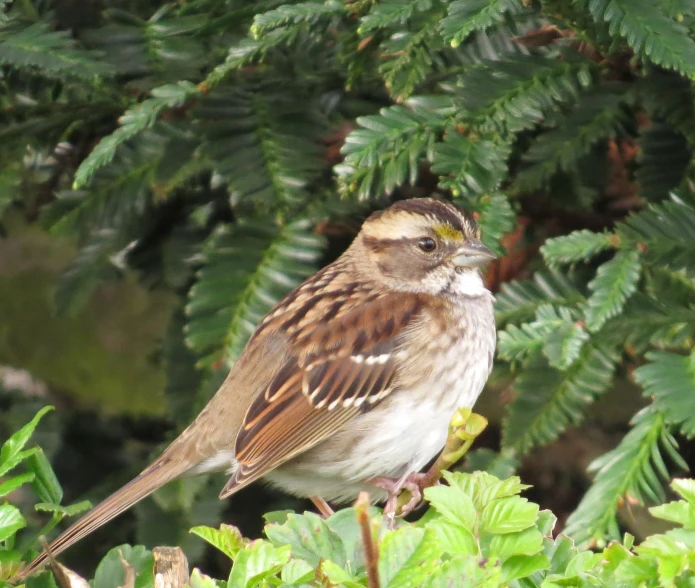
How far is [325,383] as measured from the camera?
111 inches

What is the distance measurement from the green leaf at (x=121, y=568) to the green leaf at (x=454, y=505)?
0.48 meters

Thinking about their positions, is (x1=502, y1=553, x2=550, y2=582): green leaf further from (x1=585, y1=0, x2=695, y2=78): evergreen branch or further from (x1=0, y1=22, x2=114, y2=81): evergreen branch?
(x1=0, y1=22, x2=114, y2=81): evergreen branch

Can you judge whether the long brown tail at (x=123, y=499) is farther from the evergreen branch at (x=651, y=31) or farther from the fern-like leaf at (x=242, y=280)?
the evergreen branch at (x=651, y=31)

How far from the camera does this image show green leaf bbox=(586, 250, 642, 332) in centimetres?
251

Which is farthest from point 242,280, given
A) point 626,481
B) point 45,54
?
point 626,481

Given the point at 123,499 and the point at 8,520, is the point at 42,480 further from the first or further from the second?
the point at 123,499

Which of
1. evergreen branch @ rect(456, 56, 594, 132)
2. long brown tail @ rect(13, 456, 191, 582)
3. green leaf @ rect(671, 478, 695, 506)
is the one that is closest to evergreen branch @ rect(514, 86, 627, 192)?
evergreen branch @ rect(456, 56, 594, 132)

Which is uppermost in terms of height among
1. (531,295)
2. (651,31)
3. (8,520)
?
(651,31)

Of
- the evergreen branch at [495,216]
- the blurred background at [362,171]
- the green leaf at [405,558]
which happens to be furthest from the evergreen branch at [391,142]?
the green leaf at [405,558]

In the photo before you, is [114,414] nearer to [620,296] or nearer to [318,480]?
[318,480]

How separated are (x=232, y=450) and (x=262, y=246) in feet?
1.71

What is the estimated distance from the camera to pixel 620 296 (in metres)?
2.53

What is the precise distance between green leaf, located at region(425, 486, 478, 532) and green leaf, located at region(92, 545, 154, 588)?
478 mm

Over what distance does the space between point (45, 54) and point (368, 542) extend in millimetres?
1726
